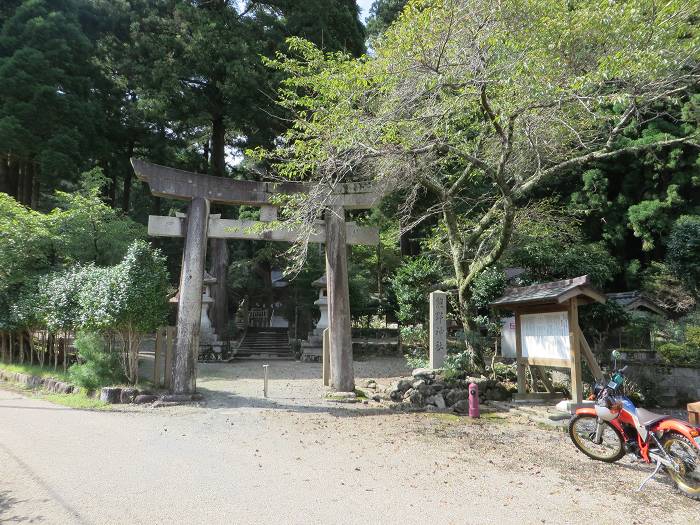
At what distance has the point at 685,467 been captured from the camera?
492 centimetres

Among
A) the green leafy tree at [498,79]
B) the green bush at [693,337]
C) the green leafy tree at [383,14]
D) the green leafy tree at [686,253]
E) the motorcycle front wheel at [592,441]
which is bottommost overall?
the motorcycle front wheel at [592,441]

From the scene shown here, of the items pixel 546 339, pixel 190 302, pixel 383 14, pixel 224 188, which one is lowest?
pixel 546 339

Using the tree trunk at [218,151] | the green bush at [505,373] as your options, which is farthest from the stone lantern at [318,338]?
the green bush at [505,373]

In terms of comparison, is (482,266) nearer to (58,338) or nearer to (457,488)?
(457,488)

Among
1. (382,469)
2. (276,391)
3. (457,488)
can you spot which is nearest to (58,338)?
(276,391)

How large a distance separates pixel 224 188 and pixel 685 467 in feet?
30.5

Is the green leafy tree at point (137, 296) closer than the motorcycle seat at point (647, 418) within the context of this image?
No

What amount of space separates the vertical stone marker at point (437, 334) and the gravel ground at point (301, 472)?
1.64 m

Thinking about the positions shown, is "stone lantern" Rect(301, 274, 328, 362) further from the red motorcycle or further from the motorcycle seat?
the motorcycle seat

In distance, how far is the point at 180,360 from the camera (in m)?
9.66

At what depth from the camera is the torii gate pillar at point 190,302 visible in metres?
9.66

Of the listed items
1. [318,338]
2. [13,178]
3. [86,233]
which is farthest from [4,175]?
[318,338]

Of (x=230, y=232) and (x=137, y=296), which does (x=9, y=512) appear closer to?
(x=137, y=296)

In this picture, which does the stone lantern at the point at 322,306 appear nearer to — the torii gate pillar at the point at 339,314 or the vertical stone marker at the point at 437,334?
the torii gate pillar at the point at 339,314
